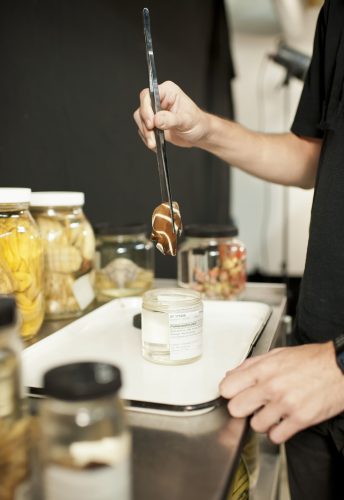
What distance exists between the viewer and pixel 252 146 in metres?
1.12

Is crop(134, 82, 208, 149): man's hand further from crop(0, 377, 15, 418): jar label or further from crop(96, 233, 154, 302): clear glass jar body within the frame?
crop(0, 377, 15, 418): jar label

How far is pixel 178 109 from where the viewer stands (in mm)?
935

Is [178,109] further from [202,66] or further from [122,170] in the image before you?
[202,66]

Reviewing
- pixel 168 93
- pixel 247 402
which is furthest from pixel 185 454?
pixel 168 93

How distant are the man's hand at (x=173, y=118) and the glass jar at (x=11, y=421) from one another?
1.62ft

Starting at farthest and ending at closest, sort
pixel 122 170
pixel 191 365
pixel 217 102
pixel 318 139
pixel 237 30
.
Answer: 1. pixel 237 30
2. pixel 217 102
3. pixel 122 170
4. pixel 318 139
5. pixel 191 365

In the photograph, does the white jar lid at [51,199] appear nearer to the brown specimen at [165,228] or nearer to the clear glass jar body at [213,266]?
the brown specimen at [165,228]

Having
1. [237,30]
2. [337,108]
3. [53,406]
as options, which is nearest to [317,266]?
[337,108]

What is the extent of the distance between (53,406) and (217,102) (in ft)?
8.62

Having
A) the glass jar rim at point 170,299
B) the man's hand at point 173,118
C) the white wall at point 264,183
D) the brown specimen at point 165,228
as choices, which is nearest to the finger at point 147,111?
the man's hand at point 173,118

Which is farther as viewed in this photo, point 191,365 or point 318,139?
point 318,139

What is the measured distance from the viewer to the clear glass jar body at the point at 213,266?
3.72ft

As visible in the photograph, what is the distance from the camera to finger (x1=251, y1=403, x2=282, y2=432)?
54 centimetres

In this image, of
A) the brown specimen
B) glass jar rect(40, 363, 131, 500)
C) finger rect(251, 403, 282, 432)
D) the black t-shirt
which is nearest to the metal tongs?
the brown specimen
